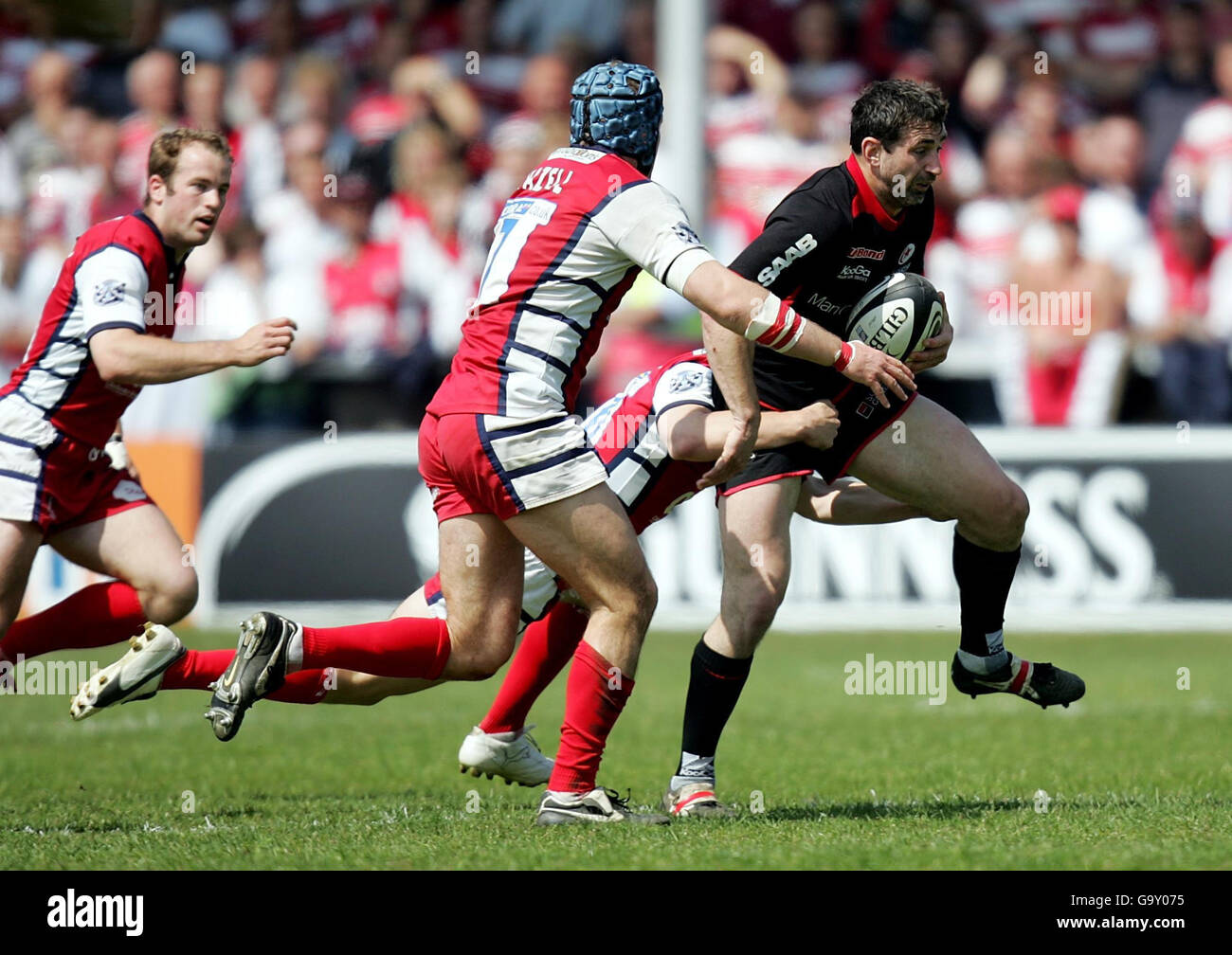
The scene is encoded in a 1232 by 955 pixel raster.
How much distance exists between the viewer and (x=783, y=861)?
4.65 m

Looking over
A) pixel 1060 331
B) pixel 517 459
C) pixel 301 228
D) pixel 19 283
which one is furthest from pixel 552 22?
pixel 517 459

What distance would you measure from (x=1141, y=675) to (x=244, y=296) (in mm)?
8234

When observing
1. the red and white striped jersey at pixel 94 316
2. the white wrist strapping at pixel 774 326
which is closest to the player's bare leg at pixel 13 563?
the red and white striped jersey at pixel 94 316

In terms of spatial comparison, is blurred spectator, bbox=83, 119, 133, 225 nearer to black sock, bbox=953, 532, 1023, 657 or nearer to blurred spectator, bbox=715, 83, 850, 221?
blurred spectator, bbox=715, 83, 850, 221

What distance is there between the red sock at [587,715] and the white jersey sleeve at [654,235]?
4.03 feet

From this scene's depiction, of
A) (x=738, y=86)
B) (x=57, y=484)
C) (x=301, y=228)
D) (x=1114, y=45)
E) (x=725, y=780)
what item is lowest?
(x=725, y=780)

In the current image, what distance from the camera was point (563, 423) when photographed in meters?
5.25

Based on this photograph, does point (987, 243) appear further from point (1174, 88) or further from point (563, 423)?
point (563, 423)

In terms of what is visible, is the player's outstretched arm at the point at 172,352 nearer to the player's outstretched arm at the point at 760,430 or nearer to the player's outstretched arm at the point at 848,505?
the player's outstretched arm at the point at 760,430

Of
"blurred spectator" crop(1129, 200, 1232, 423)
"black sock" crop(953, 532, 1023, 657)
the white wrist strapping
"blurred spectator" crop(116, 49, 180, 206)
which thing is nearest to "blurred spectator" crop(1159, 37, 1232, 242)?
"blurred spectator" crop(1129, 200, 1232, 423)

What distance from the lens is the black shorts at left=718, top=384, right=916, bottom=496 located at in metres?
6.00

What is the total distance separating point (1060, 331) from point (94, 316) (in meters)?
9.16
